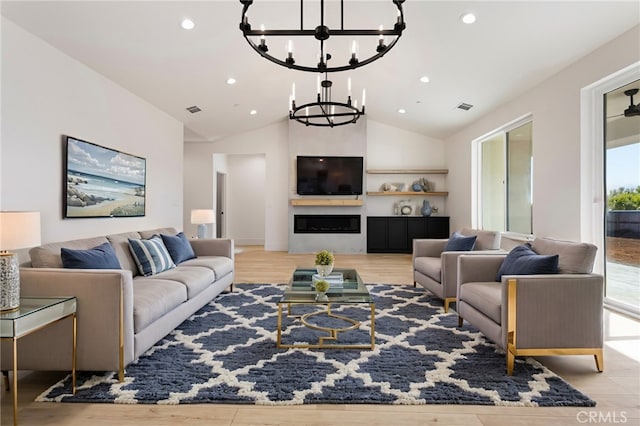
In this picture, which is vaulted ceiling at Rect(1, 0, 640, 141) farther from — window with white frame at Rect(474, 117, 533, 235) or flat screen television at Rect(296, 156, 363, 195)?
flat screen television at Rect(296, 156, 363, 195)

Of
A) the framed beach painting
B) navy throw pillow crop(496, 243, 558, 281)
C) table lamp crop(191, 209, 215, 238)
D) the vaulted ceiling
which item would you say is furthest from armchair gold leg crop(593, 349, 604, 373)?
table lamp crop(191, 209, 215, 238)

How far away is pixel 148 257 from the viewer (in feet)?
11.6

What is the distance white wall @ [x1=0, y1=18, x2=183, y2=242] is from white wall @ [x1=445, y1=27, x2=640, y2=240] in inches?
206

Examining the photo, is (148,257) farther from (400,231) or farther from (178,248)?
(400,231)

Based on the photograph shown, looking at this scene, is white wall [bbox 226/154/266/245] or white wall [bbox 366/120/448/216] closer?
white wall [bbox 366/120/448/216]

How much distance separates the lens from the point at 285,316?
3498 mm

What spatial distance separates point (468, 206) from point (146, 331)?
6.33 m

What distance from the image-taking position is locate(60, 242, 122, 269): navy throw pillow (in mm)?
2525

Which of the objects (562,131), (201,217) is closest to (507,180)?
(562,131)

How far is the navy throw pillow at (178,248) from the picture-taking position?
411 cm

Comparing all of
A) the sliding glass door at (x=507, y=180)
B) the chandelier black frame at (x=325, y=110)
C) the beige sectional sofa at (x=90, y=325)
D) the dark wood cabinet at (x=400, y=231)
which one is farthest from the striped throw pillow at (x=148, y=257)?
the dark wood cabinet at (x=400, y=231)

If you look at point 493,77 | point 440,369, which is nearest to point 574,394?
point 440,369

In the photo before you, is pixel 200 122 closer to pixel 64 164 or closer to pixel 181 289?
pixel 64 164

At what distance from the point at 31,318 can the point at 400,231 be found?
7.33 m
